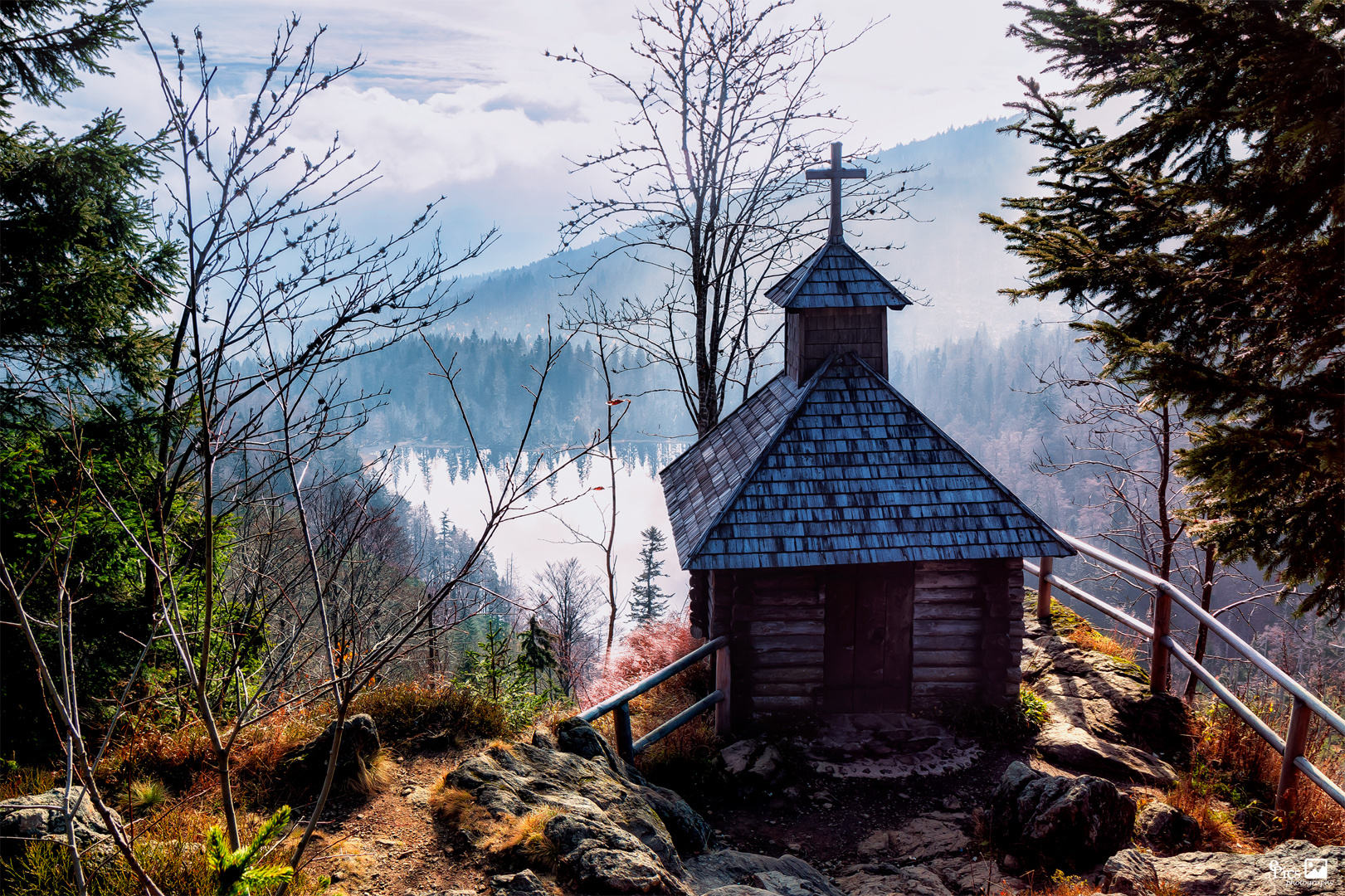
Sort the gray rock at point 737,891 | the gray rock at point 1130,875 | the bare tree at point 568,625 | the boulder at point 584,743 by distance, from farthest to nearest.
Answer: the bare tree at point 568,625
the boulder at point 584,743
the gray rock at point 1130,875
the gray rock at point 737,891

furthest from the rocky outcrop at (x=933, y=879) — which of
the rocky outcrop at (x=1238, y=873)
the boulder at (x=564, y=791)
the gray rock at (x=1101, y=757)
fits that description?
the gray rock at (x=1101, y=757)

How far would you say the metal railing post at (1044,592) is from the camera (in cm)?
1017

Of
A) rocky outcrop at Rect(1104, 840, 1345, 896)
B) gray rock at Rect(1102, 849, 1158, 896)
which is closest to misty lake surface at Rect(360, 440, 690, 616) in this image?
gray rock at Rect(1102, 849, 1158, 896)

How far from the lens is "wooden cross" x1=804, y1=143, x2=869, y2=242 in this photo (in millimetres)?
9297

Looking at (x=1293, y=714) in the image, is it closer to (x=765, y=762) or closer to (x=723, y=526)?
(x=765, y=762)

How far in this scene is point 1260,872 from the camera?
4219mm

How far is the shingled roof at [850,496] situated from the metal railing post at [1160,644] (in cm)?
116

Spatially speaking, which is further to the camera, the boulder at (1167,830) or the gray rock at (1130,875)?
the boulder at (1167,830)

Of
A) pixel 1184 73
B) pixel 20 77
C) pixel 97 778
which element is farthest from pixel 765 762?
pixel 20 77

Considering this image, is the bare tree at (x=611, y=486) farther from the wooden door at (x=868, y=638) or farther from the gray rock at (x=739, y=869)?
the wooden door at (x=868, y=638)

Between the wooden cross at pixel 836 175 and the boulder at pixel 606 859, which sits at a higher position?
the wooden cross at pixel 836 175

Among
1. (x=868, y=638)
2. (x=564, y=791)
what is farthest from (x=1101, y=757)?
(x=564, y=791)

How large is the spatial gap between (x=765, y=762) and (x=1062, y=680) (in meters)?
4.18

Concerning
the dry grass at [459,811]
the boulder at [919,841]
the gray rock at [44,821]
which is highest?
the gray rock at [44,821]
